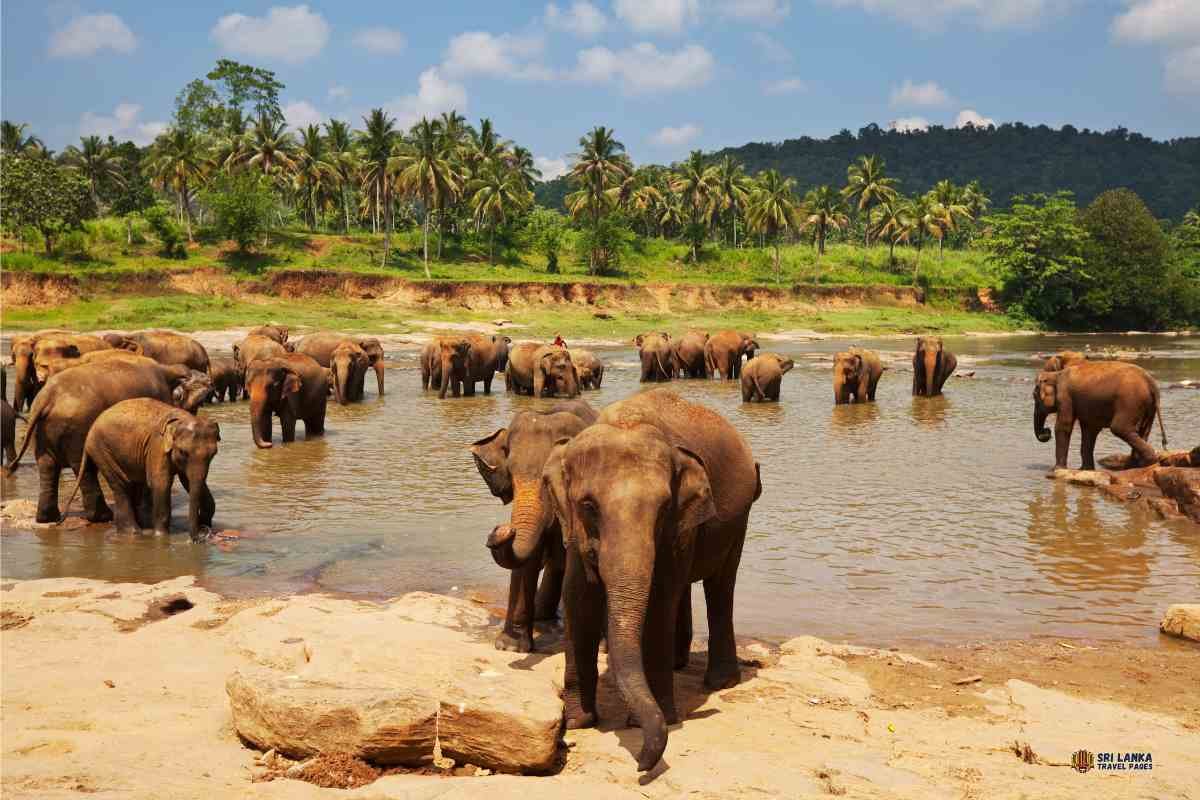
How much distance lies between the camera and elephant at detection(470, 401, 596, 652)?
23.0ft

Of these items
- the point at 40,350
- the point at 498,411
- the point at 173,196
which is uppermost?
the point at 173,196

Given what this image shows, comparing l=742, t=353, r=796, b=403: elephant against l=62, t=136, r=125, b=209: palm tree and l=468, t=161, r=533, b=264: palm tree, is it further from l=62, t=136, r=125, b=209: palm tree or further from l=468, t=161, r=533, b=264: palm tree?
l=62, t=136, r=125, b=209: palm tree

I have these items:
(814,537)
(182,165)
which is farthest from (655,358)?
(182,165)

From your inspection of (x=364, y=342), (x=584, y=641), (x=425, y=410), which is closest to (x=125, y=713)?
(x=584, y=641)

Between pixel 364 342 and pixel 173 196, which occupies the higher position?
pixel 173 196

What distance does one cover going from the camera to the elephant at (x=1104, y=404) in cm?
1526

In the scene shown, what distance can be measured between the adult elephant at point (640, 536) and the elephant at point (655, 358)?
27.2 metres

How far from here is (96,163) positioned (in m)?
85.6

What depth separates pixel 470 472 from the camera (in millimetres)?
16281

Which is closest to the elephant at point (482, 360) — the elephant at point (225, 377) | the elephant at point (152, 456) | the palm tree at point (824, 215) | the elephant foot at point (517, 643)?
→ the elephant at point (225, 377)

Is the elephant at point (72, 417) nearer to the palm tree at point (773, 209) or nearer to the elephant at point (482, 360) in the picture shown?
the elephant at point (482, 360)

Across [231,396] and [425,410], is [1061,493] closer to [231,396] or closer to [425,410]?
[425,410]

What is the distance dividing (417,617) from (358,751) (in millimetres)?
3321

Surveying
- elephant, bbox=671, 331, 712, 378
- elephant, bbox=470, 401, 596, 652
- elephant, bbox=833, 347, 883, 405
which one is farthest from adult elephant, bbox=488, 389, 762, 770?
elephant, bbox=671, 331, 712, 378
